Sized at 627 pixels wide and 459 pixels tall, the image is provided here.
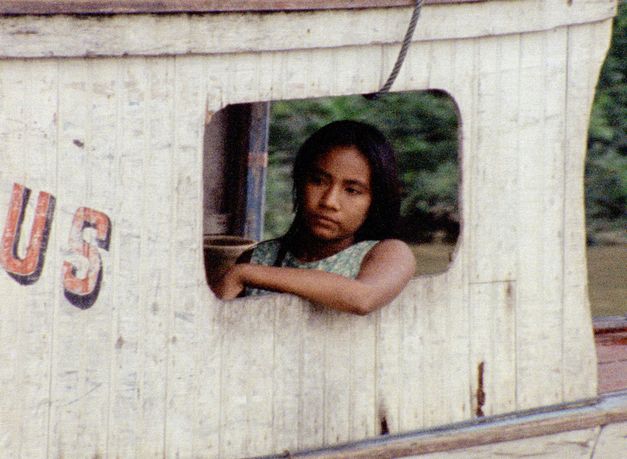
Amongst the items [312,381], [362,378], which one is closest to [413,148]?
[362,378]

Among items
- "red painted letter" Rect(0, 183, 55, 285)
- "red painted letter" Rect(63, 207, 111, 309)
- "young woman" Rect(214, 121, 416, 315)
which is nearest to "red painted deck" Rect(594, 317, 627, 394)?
"young woman" Rect(214, 121, 416, 315)

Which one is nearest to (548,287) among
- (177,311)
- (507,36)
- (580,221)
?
(580,221)

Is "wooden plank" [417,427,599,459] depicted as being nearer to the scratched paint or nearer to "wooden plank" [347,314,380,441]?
"wooden plank" [347,314,380,441]

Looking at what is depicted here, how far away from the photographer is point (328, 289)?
3.79 metres

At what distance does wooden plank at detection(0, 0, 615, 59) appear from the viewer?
10.8 feet

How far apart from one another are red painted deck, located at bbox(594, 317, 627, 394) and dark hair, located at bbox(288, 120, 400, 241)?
839 mm

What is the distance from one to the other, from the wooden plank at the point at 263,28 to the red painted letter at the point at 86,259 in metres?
0.38

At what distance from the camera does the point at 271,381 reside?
3.77m

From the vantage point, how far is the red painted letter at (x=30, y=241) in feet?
10.9

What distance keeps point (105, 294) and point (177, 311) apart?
192mm

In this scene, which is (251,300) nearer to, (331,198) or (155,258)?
(155,258)

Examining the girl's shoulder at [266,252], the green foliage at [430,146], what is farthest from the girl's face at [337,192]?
the green foliage at [430,146]

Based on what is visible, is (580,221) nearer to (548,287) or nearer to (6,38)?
(548,287)

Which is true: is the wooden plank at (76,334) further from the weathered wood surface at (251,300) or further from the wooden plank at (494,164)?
the wooden plank at (494,164)
